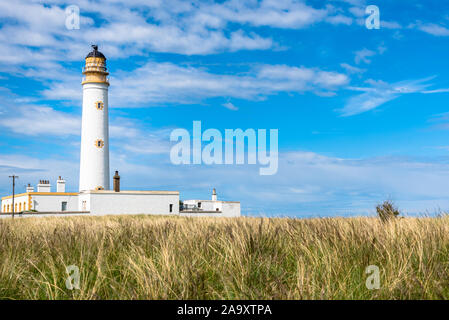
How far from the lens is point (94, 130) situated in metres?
37.6

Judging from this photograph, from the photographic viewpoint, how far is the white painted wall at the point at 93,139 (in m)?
37.5

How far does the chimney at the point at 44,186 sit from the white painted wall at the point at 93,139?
983 centimetres

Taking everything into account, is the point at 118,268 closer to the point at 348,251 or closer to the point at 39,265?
the point at 39,265

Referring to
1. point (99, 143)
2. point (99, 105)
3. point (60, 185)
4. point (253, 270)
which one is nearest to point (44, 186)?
point (60, 185)

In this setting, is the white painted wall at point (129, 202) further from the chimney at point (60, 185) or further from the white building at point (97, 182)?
the chimney at point (60, 185)

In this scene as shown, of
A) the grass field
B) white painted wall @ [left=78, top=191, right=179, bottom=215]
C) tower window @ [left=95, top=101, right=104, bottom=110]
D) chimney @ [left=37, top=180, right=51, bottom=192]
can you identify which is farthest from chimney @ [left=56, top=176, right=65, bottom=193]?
the grass field

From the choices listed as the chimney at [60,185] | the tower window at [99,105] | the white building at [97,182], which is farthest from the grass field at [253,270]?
the chimney at [60,185]

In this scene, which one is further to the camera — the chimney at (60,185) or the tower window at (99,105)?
the chimney at (60,185)

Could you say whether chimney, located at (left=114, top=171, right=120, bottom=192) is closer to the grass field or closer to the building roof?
the building roof

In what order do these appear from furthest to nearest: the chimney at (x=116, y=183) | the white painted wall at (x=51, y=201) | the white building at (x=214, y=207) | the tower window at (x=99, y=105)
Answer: the white building at (x=214, y=207), the white painted wall at (x=51, y=201), the tower window at (x=99, y=105), the chimney at (x=116, y=183)
